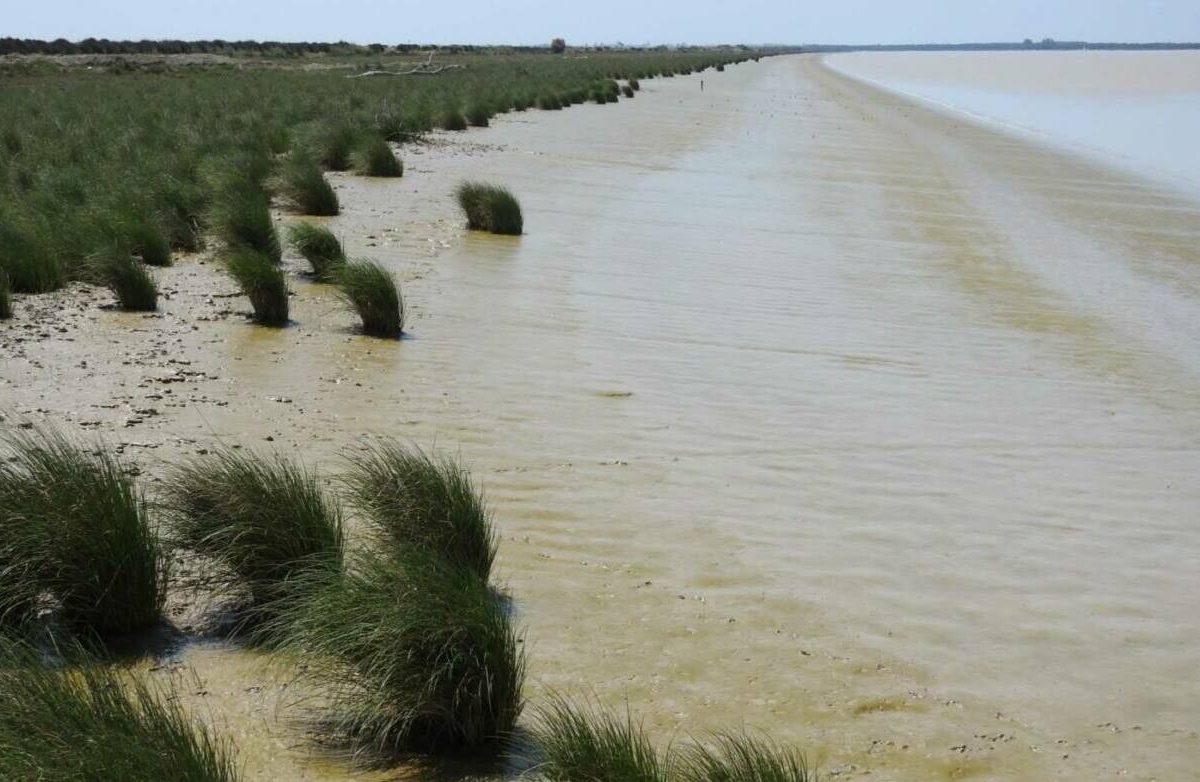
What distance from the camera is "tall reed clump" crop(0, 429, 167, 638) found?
485 centimetres

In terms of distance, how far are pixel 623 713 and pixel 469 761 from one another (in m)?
0.64

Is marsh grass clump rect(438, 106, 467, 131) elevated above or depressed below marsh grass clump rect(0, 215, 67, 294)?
above

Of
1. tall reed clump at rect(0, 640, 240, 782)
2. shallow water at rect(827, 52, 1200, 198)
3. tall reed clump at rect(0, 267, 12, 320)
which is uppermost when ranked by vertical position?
tall reed clump at rect(0, 267, 12, 320)

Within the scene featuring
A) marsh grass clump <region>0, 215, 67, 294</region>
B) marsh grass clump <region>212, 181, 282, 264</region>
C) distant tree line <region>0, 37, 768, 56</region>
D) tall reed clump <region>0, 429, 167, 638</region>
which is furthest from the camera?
distant tree line <region>0, 37, 768, 56</region>

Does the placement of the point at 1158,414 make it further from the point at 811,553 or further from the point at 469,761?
the point at 469,761

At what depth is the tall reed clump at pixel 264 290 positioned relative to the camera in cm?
1034

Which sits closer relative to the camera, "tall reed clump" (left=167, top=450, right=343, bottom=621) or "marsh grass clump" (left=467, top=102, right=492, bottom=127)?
"tall reed clump" (left=167, top=450, right=343, bottom=621)

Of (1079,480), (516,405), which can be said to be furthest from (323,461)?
(1079,480)

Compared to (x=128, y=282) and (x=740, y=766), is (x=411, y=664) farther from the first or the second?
(x=128, y=282)

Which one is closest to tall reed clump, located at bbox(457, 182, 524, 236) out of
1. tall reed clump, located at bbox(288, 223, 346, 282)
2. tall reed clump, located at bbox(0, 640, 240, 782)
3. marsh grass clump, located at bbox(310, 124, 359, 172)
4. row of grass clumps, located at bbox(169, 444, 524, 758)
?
tall reed clump, located at bbox(288, 223, 346, 282)

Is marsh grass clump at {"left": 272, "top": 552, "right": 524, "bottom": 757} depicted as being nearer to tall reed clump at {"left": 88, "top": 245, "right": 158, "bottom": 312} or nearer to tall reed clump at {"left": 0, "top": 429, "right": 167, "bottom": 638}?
tall reed clump at {"left": 0, "top": 429, "right": 167, "bottom": 638}

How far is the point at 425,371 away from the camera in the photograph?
9258 millimetres

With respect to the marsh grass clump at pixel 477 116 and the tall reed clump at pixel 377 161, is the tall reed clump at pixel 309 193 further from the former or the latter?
the marsh grass clump at pixel 477 116

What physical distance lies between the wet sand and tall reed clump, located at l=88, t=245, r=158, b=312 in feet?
0.80
